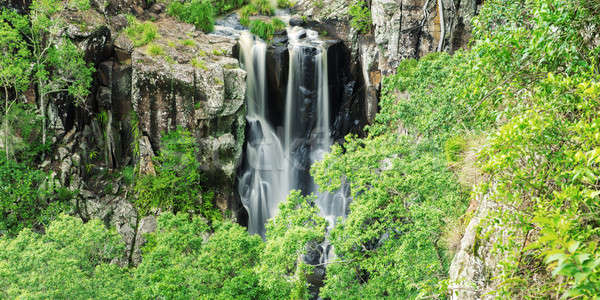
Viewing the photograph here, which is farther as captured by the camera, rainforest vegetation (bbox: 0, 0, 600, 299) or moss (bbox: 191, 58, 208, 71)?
moss (bbox: 191, 58, 208, 71)

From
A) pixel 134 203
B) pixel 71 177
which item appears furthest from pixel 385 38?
pixel 71 177

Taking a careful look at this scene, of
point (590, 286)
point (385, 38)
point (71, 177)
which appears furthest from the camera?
point (385, 38)

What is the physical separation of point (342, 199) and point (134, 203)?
11211 mm

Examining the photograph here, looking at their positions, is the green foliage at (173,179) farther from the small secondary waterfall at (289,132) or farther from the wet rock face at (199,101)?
the small secondary waterfall at (289,132)

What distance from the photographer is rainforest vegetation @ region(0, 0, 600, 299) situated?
4.26m

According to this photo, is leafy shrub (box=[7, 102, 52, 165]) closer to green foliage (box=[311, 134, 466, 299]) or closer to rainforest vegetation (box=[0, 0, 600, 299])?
rainforest vegetation (box=[0, 0, 600, 299])

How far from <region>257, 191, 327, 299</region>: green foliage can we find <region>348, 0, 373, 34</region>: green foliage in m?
15.1

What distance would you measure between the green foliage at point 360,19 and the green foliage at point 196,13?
913 cm

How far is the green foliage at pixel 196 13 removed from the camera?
75.3ft

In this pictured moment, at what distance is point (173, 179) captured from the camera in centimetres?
1770

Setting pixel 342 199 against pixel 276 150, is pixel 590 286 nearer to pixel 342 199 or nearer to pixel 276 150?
pixel 342 199

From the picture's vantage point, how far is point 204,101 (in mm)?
18109

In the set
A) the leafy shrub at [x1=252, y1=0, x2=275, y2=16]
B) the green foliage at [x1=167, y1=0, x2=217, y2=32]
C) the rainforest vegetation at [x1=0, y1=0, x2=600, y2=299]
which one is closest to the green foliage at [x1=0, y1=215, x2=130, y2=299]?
the rainforest vegetation at [x1=0, y1=0, x2=600, y2=299]

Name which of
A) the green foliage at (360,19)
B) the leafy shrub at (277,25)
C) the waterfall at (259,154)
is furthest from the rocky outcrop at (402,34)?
the waterfall at (259,154)
